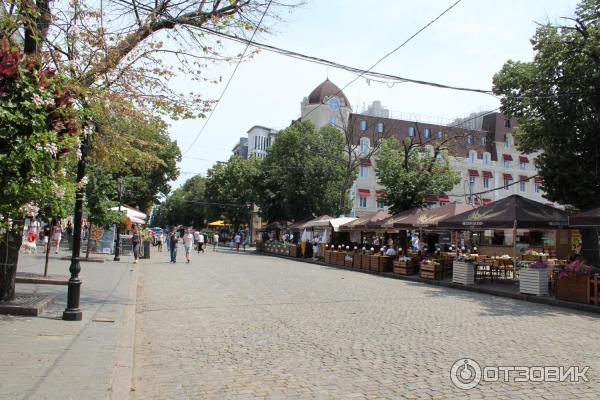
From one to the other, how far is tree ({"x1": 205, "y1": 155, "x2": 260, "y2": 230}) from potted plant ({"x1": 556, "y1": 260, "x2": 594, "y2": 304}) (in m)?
36.4

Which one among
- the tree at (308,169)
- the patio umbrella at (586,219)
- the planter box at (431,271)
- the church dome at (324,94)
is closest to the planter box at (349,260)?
the planter box at (431,271)

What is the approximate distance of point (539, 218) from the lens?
15.9 m

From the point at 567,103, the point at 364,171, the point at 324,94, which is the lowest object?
the point at 567,103

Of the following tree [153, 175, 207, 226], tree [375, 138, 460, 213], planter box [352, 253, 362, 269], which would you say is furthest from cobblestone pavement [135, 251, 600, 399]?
tree [153, 175, 207, 226]

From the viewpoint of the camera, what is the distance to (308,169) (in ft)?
138

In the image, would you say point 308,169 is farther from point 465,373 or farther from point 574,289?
point 465,373

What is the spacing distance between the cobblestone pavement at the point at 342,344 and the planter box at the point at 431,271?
5.64 m

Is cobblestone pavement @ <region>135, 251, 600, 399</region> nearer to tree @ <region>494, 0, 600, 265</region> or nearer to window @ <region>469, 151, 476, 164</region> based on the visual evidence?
tree @ <region>494, 0, 600, 265</region>

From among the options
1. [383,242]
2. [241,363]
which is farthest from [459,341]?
[383,242]

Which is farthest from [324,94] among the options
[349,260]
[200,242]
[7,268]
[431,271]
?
[7,268]

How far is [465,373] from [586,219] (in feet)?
30.3

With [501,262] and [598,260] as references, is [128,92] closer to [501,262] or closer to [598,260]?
[501,262]

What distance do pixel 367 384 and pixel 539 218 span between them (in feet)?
41.1

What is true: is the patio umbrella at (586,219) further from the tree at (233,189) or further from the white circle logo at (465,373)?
the tree at (233,189)
